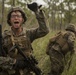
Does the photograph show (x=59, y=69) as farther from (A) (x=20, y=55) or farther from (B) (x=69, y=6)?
(B) (x=69, y=6)

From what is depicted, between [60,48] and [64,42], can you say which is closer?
[64,42]

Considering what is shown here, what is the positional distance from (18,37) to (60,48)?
12.9ft

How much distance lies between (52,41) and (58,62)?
24.9 inches

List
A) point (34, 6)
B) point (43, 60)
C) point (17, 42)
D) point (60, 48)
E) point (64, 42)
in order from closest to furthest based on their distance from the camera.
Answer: point (34, 6) < point (17, 42) < point (64, 42) < point (60, 48) < point (43, 60)

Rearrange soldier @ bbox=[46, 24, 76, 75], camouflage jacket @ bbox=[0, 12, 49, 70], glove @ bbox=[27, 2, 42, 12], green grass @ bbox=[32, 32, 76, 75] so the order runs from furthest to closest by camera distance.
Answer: soldier @ bbox=[46, 24, 76, 75] → green grass @ bbox=[32, 32, 76, 75] → camouflage jacket @ bbox=[0, 12, 49, 70] → glove @ bbox=[27, 2, 42, 12]

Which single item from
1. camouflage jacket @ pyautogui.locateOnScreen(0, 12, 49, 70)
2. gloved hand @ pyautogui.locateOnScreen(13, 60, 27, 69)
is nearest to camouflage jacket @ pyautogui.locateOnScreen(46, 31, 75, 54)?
camouflage jacket @ pyautogui.locateOnScreen(0, 12, 49, 70)

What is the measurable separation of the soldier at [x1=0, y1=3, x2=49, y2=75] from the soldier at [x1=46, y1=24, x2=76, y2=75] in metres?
3.36

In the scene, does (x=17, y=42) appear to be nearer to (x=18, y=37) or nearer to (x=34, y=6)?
(x=18, y=37)

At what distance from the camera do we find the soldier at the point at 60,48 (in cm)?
745

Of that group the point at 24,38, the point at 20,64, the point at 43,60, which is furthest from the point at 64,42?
the point at 20,64

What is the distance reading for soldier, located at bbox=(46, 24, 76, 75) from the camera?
24.4ft

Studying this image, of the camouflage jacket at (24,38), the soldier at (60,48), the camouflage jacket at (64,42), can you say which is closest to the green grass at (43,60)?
the soldier at (60,48)

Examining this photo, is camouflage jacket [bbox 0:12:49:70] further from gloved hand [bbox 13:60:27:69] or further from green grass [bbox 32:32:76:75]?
green grass [bbox 32:32:76:75]

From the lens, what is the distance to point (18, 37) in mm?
3994
